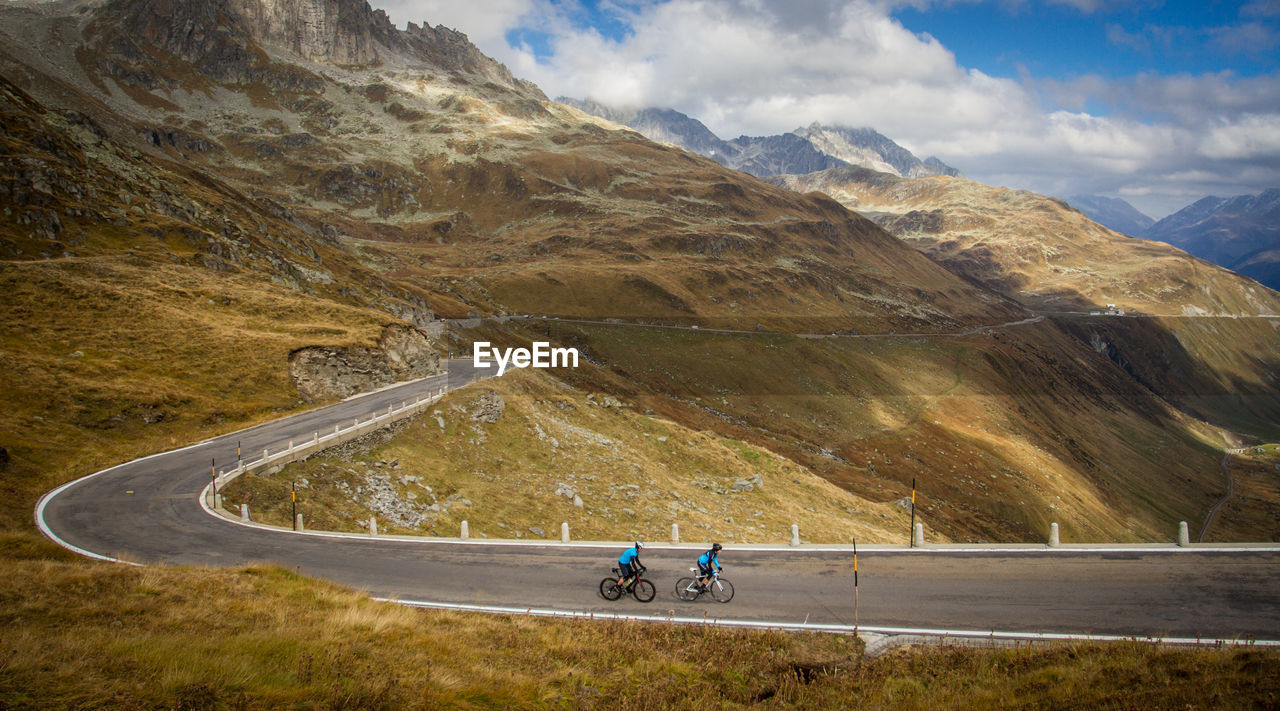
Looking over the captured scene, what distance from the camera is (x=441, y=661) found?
1164 centimetres

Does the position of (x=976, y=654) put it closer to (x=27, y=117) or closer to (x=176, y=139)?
(x=27, y=117)

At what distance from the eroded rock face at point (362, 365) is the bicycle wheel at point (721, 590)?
106 ft

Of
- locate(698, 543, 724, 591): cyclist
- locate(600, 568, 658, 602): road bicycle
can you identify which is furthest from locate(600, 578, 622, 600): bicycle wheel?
locate(698, 543, 724, 591): cyclist

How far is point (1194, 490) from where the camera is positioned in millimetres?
115062

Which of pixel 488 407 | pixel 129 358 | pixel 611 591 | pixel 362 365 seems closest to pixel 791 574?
pixel 611 591

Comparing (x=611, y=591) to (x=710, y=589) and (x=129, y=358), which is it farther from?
(x=129, y=358)

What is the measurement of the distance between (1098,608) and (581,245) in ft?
477

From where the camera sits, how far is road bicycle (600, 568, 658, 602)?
1711 cm

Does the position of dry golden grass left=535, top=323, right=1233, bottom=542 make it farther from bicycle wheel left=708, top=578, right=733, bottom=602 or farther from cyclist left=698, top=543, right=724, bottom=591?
cyclist left=698, top=543, right=724, bottom=591

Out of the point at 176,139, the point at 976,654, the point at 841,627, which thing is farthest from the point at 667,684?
the point at 176,139

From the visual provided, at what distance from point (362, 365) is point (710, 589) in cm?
3534

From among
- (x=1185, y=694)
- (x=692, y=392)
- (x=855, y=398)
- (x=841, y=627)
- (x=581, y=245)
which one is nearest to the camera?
(x=1185, y=694)

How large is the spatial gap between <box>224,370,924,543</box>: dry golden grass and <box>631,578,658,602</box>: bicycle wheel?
37.0 ft

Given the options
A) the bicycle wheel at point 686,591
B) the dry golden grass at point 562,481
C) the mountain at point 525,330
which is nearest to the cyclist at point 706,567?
the bicycle wheel at point 686,591
